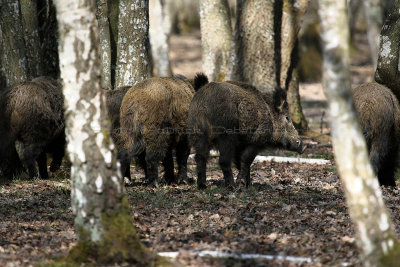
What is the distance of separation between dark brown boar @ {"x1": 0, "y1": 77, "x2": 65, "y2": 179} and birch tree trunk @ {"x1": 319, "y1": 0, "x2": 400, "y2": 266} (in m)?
7.10

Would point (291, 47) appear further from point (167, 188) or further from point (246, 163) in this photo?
point (167, 188)

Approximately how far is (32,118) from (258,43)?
6864 mm

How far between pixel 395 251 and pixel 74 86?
3.16 meters

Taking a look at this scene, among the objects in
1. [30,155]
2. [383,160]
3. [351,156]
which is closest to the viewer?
[351,156]

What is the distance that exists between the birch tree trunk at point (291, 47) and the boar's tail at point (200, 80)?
5.82 meters

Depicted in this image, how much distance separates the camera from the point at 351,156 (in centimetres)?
466

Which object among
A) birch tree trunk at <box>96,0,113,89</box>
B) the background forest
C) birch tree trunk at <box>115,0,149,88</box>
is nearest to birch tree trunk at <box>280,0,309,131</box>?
the background forest

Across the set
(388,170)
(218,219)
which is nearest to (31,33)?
(218,219)

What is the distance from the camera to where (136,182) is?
1102 centimetres

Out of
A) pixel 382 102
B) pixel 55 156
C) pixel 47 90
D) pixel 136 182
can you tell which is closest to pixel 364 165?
pixel 382 102

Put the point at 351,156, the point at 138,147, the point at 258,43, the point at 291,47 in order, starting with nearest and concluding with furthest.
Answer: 1. the point at 351,156
2. the point at 138,147
3. the point at 258,43
4. the point at 291,47

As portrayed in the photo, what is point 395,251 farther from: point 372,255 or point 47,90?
point 47,90

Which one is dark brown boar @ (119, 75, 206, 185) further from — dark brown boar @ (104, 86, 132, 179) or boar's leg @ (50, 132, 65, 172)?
boar's leg @ (50, 132, 65, 172)

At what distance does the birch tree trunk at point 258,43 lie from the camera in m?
15.1
